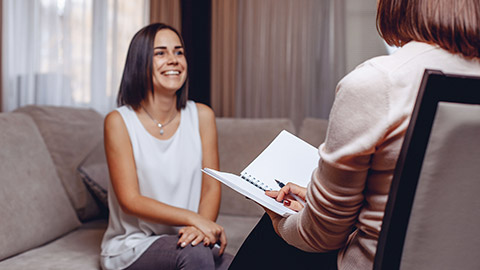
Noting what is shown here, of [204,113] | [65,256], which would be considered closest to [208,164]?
[204,113]

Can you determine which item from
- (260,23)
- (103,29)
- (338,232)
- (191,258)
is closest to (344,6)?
(260,23)

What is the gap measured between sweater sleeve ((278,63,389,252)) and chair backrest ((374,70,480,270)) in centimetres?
5

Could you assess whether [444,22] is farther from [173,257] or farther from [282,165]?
[173,257]

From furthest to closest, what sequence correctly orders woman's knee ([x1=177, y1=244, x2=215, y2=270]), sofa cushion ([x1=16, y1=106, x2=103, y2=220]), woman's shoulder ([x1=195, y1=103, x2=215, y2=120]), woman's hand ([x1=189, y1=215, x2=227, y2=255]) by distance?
1. sofa cushion ([x1=16, y1=106, x2=103, y2=220])
2. woman's shoulder ([x1=195, y1=103, x2=215, y2=120])
3. woman's hand ([x1=189, y1=215, x2=227, y2=255])
4. woman's knee ([x1=177, y1=244, x2=215, y2=270])

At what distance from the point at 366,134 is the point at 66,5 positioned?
118 inches

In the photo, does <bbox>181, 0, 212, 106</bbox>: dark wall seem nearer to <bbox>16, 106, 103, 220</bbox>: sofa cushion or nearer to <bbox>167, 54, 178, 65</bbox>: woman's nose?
<bbox>16, 106, 103, 220</bbox>: sofa cushion

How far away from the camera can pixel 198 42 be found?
3.78 meters

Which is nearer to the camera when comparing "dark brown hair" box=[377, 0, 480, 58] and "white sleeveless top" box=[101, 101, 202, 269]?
"dark brown hair" box=[377, 0, 480, 58]

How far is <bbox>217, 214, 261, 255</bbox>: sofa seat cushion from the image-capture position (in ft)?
6.16

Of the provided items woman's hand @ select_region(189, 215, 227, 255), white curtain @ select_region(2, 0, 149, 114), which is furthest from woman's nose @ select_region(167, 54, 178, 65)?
white curtain @ select_region(2, 0, 149, 114)

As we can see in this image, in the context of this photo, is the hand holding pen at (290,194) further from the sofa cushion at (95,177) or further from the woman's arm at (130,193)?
the sofa cushion at (95,177)

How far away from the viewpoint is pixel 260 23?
3590 millimetres

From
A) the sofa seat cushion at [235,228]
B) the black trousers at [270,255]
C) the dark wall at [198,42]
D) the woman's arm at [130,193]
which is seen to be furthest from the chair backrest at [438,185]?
the dark wall at [198,42]

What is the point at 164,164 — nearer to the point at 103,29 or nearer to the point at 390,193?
the point at 390,193
